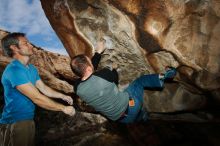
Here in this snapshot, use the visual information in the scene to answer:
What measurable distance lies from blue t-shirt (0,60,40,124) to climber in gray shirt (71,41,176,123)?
752 millimetres

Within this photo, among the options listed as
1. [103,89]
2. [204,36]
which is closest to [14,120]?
[103,89]

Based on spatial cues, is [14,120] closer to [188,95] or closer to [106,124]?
[188,95]

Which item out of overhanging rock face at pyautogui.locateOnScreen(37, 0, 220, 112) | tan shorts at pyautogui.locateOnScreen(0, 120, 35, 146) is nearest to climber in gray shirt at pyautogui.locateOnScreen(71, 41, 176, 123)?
overhanging rock face at pyautogui.locateOnScreen(37, 0, 220, 112)

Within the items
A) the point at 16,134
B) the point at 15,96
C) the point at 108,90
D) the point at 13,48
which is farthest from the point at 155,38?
the point at 16,134

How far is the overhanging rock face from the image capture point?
4.11 metres

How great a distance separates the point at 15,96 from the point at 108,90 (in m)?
1.28

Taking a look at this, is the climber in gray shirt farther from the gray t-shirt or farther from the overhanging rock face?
the overhanging rock face

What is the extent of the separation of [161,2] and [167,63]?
111cm

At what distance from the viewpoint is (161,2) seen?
13.4 ft

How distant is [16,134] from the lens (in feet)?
11.3

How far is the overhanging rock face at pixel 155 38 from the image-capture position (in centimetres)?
411

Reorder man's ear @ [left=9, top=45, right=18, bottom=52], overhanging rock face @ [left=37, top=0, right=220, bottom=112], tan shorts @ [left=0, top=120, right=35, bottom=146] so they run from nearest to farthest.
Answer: tan shorts @ [left=0, top=120, right=35, bottom=146] < man's ear @ [left=9, top=45, right=18, bottom=52] < overhanging rock face @ [left=37, top=0, right=220, bottom=112]

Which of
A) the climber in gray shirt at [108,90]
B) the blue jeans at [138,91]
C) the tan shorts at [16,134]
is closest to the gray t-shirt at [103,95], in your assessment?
the climber in gray shirt at [108,90]

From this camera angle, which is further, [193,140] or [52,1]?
[193,140]
